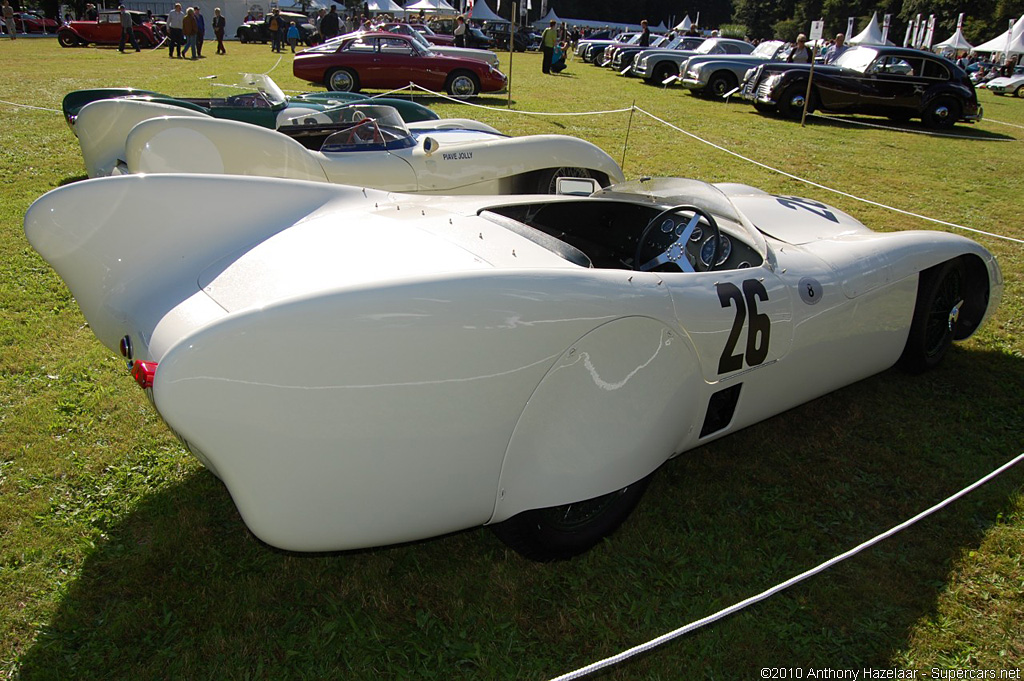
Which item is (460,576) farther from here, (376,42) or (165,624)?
(376,42)

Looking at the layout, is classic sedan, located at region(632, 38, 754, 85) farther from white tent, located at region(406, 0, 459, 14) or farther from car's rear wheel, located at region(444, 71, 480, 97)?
white tent, located at region(406, 0, 459, 14)

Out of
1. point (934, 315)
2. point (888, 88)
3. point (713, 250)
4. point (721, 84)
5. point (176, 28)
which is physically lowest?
point (934, 315)

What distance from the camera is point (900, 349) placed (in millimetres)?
3818

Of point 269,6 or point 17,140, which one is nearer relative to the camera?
point 17,140

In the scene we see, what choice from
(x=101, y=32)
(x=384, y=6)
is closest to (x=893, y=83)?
(x=101, y=32)

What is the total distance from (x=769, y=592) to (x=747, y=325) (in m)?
1.01

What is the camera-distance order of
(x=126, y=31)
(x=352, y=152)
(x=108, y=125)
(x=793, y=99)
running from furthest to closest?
1. (x=126, y=31)
2. (x=793, y=99)
3. (x=108, y=125)
4. (x=352, y=152)

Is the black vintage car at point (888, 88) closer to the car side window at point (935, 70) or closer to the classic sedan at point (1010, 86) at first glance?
the car side window at point (935, 70)

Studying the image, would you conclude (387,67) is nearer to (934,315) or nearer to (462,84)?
(462,84)

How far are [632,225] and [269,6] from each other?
38920mm

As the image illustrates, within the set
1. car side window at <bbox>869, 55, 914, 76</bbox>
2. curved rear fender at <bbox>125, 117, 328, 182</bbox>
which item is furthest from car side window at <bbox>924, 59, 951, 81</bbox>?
curved rear fender at <bbox>125, 117, 328, 182</bbox>

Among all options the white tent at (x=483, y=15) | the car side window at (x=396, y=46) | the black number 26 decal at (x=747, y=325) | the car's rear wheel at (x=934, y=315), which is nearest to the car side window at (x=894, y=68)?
the car side window at (x=396, y=46)

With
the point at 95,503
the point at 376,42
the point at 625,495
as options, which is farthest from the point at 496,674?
the point at 376,42

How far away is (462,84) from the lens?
50.1 feet
